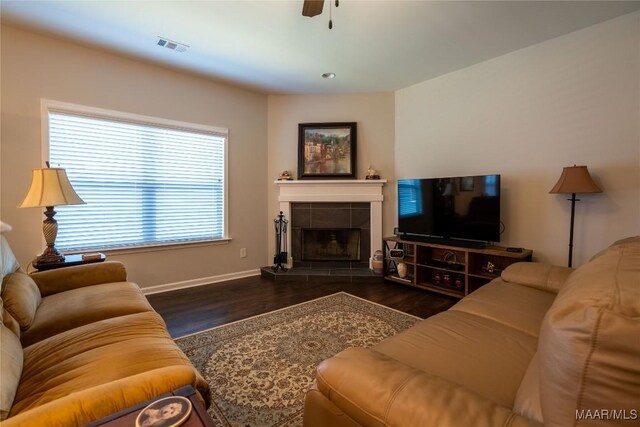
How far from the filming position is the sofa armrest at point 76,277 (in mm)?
2027

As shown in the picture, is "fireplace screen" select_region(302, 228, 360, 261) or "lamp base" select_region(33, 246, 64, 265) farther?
"fireplace screen" select_region(302, 228, 360, 261)

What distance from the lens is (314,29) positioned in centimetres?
269

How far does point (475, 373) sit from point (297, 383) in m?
1.08

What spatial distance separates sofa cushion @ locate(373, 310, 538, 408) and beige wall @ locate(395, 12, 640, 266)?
2061mm

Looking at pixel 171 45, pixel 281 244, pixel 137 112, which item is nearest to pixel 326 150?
pixel 281 244

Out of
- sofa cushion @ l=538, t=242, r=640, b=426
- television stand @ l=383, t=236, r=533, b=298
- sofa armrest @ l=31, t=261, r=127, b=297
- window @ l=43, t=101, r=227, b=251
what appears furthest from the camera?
television stand @ l=383, t=236, r=533, b=298

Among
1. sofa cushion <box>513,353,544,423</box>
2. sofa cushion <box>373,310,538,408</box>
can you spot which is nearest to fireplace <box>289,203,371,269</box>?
sofa cushion <box>373,310,538,408</box>

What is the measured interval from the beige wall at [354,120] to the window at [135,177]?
90 cm

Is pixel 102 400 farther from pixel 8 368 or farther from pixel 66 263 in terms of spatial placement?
pixel 66 263

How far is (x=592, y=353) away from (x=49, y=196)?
325cm

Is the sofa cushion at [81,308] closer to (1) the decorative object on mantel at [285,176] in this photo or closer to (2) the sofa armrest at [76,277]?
(2) the sofa armrest at [76,277]

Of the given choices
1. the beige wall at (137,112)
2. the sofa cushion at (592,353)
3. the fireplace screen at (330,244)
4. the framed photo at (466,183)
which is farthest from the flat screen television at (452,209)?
the sofa cushion at (592,353)

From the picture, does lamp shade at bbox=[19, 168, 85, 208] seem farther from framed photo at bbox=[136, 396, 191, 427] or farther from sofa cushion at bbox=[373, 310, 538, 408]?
sofa cushion at bbox=[373, 310, 538, 408]

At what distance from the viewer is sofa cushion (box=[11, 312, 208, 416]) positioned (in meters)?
1.04
